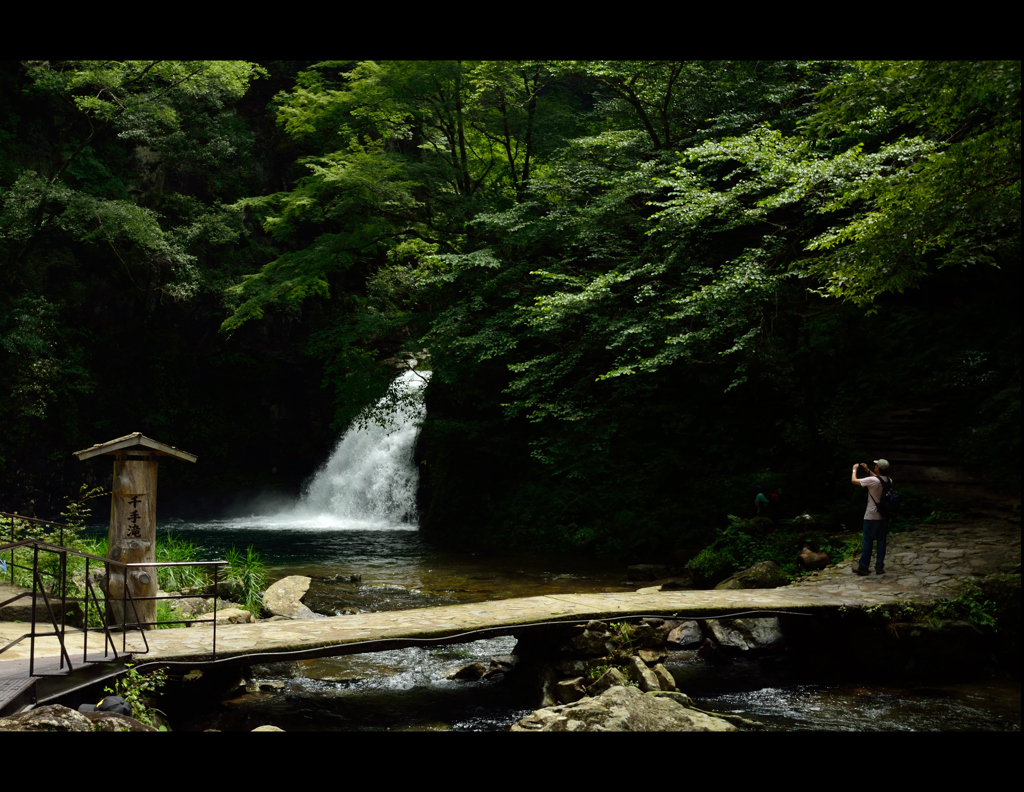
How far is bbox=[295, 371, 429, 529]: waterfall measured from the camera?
22.2m

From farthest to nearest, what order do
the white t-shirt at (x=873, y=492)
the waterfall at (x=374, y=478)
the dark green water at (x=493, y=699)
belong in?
1. the waterfall at (x=374, y=478)
2. the white t-shirt at (x=873, y=492)
3. the dark green water at (x=493, y=699)

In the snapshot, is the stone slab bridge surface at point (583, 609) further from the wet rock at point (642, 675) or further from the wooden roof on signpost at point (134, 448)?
the wooden roof on signpost at point (134, 448)

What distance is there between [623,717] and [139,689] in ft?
11.5

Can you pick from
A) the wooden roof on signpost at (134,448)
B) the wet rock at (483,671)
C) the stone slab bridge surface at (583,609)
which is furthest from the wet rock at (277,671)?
the wooden roof on signpost at (134,448)

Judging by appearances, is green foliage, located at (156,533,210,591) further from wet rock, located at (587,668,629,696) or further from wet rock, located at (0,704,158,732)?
wet rock, located at (587,668,629,696)

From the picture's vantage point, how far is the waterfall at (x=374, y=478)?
874 inches

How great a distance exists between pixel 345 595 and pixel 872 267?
8633 mm

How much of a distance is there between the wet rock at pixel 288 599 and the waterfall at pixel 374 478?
9.76m

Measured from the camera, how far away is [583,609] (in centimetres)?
786

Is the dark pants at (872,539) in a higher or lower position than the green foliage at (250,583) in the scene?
higher

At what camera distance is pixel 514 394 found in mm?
17891

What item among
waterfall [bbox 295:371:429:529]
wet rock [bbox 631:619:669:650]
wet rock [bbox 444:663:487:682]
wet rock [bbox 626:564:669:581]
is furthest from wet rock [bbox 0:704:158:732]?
waterfall [bbox 295:371:429:529]

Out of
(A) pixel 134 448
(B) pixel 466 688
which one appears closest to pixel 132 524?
(A) pixel 134 448
